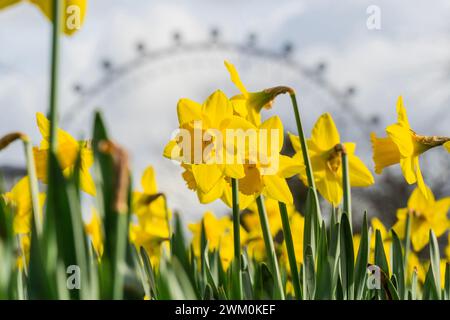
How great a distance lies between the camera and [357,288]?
886mm

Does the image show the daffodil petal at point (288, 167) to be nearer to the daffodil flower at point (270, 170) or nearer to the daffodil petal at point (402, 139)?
the daffodil flower at point (270, 170)

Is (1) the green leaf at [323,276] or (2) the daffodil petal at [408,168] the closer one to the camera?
(1) the green leaf at [323,276]

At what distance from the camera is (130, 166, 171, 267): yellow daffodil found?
1.48 metres

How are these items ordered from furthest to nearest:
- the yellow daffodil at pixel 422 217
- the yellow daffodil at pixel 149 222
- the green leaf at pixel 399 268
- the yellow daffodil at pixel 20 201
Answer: the yellow daffodil at pixel 422 217, the yellow daffodil at pixel 149 222, the yellow daffodil at pixel 20 201, the green leaf at pixel 399 268

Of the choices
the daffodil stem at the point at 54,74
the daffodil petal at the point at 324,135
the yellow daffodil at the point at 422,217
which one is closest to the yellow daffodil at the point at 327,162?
the daffodil petal at the point at 324,135

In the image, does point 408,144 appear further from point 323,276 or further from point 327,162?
point 323,276

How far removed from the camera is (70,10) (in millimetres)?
641

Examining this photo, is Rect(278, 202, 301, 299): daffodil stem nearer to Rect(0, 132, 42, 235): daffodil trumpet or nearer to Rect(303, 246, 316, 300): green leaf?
Rect(303, 246, 316, 300): green leaf

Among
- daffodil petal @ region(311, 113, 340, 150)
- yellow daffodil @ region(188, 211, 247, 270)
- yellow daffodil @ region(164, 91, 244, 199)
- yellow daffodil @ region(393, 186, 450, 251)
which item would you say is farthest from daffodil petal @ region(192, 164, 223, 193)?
yellow daffodil @ region(393, 186, 450, 251)

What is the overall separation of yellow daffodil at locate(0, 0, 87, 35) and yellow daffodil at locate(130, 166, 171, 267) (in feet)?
2.56

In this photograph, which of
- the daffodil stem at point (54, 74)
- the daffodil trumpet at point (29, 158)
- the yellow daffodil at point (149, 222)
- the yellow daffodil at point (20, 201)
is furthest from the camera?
the yellow daffodil at point (149, 222)

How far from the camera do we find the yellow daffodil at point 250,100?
0.87m

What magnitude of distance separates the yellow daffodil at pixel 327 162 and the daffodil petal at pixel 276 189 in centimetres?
14
